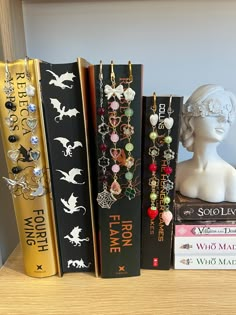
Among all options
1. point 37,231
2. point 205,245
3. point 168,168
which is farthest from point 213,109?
point 37,231

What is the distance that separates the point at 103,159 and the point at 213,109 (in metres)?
0.19

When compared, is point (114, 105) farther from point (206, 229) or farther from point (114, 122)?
point (206, 229)

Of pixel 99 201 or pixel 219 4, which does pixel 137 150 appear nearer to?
pixel 99 201

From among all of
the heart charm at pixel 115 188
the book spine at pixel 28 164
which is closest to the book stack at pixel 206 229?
the heart charm at pixel 115 188

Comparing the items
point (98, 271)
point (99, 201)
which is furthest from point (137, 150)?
point (98, 271)

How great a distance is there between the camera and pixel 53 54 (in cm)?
65

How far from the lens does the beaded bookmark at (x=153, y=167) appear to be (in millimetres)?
435

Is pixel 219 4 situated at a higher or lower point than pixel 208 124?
higher

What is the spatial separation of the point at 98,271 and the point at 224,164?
27cm

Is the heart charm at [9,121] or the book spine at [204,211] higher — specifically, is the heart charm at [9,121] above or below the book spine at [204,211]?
above

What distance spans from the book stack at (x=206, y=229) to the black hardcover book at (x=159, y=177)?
0.8 inches

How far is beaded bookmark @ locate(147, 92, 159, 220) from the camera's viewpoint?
0.44 m

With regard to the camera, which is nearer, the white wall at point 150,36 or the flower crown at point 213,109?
the flower crown at point 213,109

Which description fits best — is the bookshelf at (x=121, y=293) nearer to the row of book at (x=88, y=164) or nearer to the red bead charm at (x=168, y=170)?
the row of book at (x=88, y=164)
